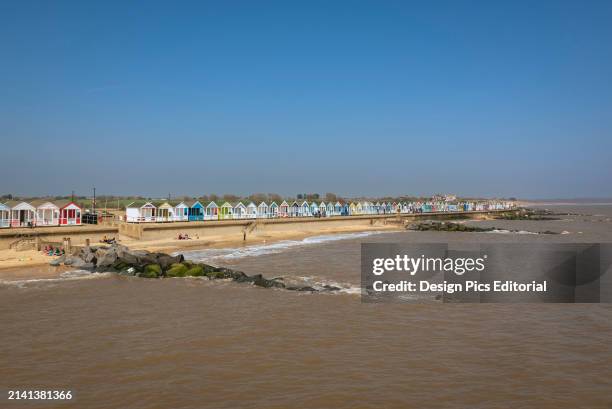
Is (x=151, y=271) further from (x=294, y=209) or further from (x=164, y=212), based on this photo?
(x=294, y=209)

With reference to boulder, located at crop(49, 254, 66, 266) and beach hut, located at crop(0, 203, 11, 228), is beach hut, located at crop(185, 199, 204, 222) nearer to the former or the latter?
beach hut, located at crop(0, 203, 11, 228)

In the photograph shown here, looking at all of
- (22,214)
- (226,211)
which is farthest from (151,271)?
(226,211)

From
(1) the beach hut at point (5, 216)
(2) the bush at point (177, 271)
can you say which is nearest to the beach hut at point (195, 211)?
(1) the beach hut at point (5, 216)

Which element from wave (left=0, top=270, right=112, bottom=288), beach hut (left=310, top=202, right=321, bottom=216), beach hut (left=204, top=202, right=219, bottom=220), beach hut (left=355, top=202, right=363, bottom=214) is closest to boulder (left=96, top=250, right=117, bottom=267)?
wave (left=0, top=270, right=112, bottom=288)

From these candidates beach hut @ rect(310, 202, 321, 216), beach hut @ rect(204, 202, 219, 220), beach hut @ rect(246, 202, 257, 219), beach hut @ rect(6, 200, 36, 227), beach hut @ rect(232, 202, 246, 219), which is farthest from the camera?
beach hut @ rect(310, 202, 321, 216)

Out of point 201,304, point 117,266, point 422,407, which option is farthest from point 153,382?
point 117,266

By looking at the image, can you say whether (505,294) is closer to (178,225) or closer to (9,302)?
(9,302)
